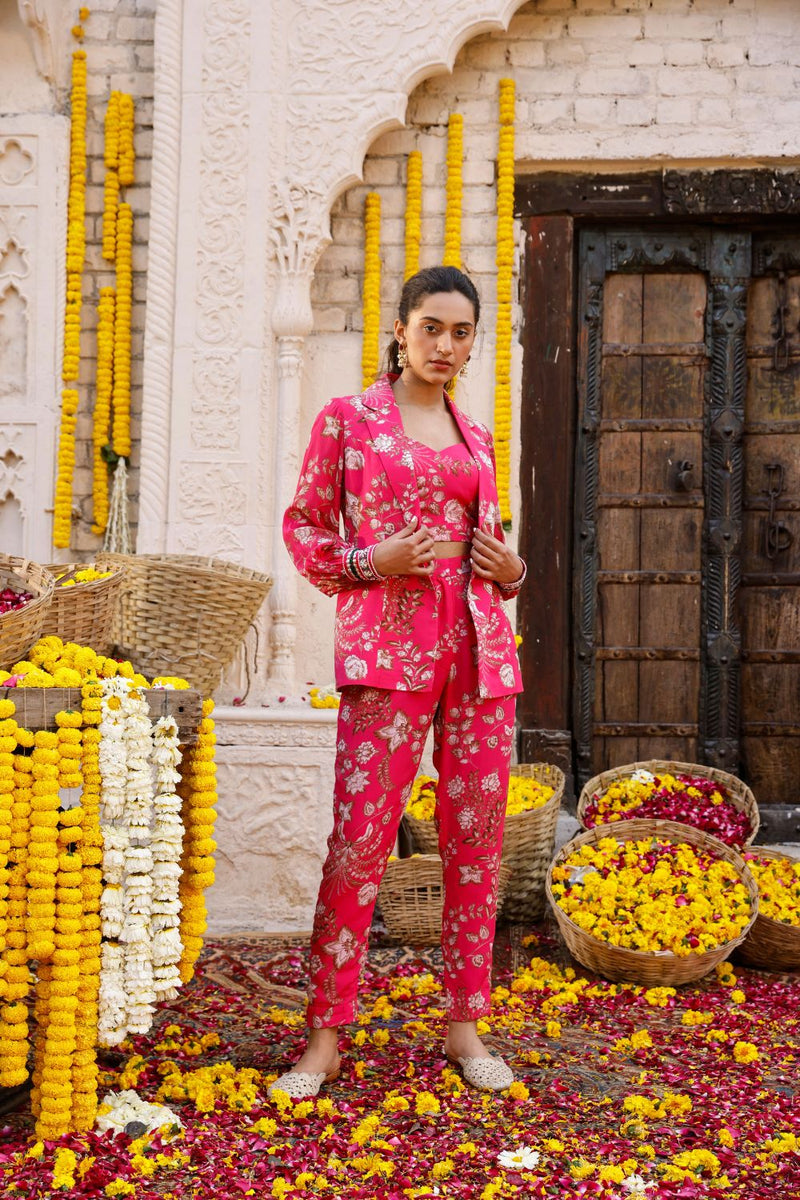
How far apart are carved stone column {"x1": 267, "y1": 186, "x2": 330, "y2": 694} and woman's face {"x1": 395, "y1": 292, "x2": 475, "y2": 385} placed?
2269mm

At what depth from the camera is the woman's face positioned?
2.76 meters

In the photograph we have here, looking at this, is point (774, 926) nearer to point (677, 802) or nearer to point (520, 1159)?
point (677, 802)

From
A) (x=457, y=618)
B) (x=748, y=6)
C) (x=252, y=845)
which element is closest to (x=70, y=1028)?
(x=457, y=618)

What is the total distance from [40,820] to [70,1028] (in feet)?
1.47

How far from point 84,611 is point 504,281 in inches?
112

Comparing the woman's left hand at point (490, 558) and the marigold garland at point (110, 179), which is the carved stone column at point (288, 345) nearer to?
the marigold garland at point (110, 179)

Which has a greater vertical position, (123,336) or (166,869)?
(123,336)

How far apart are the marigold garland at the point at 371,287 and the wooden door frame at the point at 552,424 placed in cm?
68

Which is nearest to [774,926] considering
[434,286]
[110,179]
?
[434,286]

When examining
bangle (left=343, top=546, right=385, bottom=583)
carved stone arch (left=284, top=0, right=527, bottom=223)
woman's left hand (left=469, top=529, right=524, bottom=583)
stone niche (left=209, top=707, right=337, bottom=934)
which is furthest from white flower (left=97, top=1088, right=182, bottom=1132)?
carved stone arch (left=284, top=0, right=527, bottom=223)

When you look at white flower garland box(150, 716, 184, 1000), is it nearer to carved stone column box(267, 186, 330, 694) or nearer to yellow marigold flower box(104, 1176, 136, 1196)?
yellow marigold flower box(104, 1176, 136, 1196)

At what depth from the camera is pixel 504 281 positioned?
5.21 metres

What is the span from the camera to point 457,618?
2.82 m

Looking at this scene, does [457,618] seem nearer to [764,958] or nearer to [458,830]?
[458,830]
